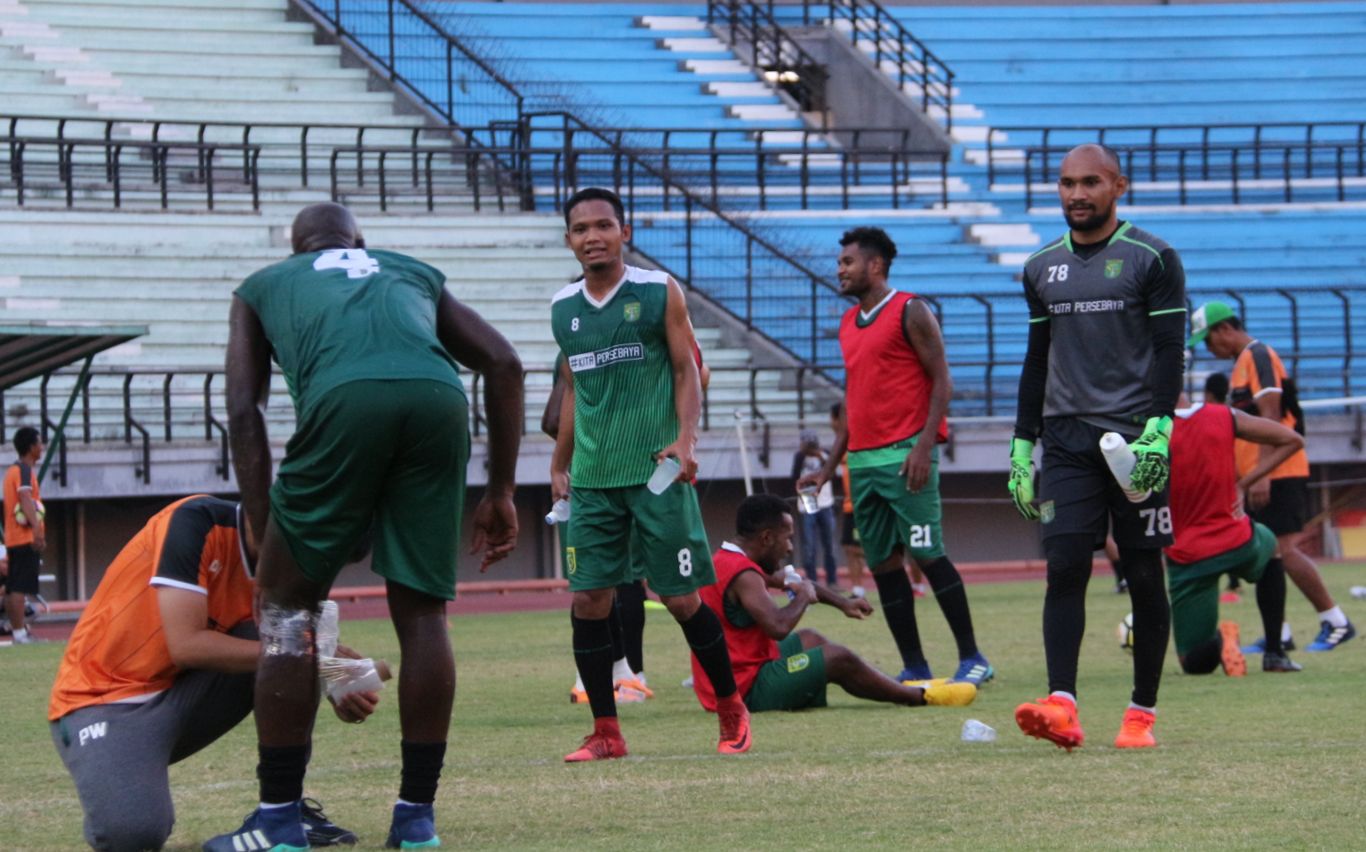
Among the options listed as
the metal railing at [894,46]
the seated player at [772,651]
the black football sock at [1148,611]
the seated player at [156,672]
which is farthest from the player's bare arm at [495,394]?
the metal railing at [894,46]

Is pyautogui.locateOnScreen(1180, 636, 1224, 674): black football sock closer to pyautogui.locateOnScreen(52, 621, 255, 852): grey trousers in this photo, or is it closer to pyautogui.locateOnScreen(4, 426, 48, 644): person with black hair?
pyautogui.locateOnScreen(52, 621, 255, 852): grey trousers

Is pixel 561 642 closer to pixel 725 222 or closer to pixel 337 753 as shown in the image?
→ pixel 337 753

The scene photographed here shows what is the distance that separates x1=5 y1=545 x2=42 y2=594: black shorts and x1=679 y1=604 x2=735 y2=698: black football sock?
31.1 feet

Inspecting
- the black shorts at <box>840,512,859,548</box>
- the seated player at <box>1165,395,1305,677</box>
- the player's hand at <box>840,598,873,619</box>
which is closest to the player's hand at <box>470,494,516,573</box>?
the player's hand at <box>840,598,873,619</box>

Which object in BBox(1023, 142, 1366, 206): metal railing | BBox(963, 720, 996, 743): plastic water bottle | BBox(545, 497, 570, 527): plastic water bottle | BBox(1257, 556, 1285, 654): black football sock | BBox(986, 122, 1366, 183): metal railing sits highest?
BBox(986, 122, 1366, 183): metal railing

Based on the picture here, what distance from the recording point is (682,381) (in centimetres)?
757

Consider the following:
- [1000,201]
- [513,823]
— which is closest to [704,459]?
[1000,201]

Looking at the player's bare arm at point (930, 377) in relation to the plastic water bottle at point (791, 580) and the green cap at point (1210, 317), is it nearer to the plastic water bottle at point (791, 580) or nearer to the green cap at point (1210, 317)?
the plastic water bottle at point (791, 580)

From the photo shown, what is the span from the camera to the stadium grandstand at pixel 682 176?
858 inches

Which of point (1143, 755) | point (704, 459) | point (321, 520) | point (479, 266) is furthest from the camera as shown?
point (479, 266)

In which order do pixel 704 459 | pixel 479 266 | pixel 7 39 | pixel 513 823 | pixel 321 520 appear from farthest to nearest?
pixel 7 39
pixel 479 266
pixel 704 459
pixel 513 823
pixel 321 520

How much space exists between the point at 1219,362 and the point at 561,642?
1245 centimetres

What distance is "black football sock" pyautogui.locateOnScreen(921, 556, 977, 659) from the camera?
9.75 meters

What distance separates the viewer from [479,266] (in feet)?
78.7
